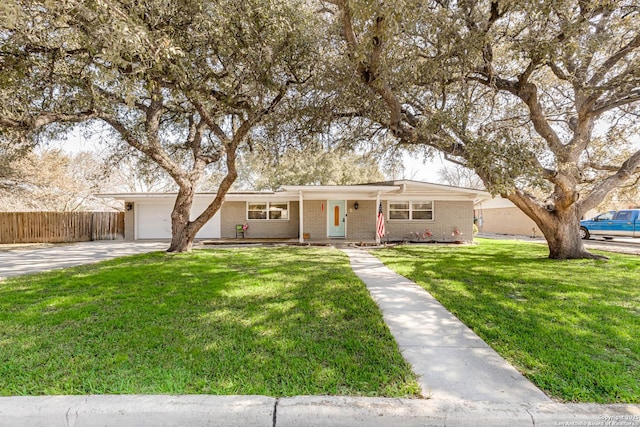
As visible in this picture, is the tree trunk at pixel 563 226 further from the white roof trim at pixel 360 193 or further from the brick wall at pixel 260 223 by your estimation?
the brick wall at pixel 260 223

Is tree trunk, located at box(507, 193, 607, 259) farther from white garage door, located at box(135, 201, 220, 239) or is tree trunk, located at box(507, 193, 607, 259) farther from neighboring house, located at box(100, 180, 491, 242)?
white garage door, located at box(135, 201, 220, 239)

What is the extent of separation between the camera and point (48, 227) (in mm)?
15039

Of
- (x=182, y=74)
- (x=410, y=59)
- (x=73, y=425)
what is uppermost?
(x=410, y=59)

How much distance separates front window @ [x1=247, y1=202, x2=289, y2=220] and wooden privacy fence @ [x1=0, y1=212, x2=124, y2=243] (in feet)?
28.0

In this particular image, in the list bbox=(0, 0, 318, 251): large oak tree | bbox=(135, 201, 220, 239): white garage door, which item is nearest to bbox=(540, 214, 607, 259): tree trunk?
bbox=(0, 0, 318, 251): large oak tree

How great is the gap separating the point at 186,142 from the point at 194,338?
9352mm

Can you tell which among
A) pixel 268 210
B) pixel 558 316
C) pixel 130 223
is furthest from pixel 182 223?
pixel 558 316

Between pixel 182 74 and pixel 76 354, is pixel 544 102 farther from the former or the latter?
pixel 76 354

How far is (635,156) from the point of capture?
852cm

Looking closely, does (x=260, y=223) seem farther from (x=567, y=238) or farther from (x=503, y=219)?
(x=503, y=219)

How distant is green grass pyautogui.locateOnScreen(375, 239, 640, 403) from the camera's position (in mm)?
2543

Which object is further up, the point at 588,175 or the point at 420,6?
the point at 420,6

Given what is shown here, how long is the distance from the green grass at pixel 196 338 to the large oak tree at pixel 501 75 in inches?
157

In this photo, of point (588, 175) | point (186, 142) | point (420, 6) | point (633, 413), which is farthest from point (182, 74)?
point (588, 175)
